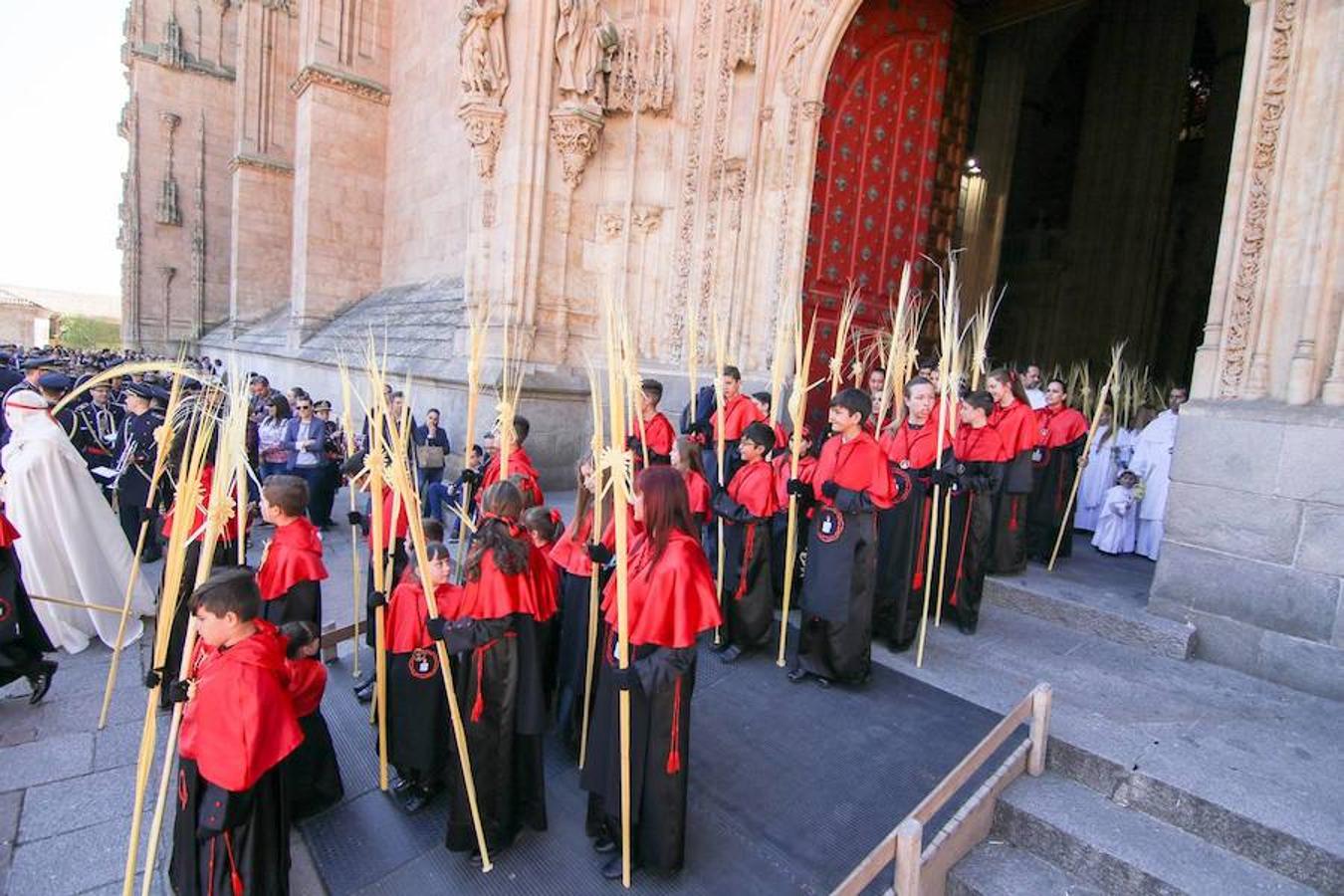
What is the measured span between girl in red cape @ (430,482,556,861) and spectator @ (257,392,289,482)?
670 cm

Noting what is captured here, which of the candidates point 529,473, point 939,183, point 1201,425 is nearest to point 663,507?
point 529,473

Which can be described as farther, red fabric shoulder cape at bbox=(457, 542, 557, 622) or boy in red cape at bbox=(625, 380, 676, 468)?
boy in red cape at bbox=(625, 380, 676, 468)

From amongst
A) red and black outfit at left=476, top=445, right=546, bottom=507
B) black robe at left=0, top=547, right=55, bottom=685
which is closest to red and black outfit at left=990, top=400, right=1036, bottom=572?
red and black outfit at left=476, top=445, right=546, bottom=507

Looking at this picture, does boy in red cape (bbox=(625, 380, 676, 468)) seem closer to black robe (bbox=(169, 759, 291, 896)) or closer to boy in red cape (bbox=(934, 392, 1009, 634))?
boy in red cape (bbox=(934, 392, 1009, 634))

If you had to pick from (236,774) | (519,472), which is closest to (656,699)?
(236,774)

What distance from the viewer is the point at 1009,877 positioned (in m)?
3.24

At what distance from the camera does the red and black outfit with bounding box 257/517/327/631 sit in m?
3.68

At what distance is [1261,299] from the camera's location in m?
4.89

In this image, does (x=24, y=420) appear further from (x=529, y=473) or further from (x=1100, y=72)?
(x=1100, y=72)

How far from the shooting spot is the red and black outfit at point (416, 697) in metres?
3.42

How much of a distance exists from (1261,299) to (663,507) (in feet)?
15.7

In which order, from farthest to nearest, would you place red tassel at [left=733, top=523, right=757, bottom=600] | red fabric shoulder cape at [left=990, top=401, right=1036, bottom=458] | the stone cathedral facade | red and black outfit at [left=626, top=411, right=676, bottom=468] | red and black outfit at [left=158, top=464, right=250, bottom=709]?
red and black outfit at [left=626, top=411, right=676, bottom=468]
red fabric shoulder cape at [left=990, top=401, right=1036, bottom=458]
red tassel at [left=733, top=523, right=757, bottom=600]
the stone cathedral facade
red and black outfit at [left=158, top=464, right=250, bottom=709]

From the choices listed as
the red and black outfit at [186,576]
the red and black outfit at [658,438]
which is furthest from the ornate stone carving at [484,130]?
the red and black outfit at [186,576]

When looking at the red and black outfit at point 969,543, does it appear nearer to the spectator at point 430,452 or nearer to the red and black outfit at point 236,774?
the red and black outfit at point 236,774
